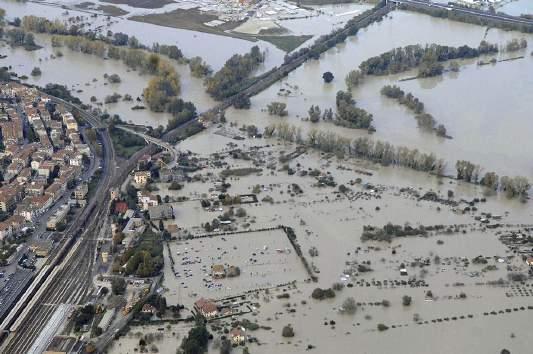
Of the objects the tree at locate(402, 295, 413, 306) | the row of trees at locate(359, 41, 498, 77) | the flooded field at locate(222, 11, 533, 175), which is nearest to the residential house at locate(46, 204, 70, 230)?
the flooded field at locate(222, 11, 533, 175)

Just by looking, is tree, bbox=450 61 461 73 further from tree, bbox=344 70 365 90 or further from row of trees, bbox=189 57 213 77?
row of trees, bbox=189 57 213 77

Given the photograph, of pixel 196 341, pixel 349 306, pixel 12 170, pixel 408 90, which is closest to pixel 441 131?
pixel 408 90

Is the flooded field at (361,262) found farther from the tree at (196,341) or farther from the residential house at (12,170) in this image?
the residential house at (12,170)

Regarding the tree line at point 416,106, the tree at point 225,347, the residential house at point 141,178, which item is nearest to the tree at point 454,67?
the tree line at point 416,106

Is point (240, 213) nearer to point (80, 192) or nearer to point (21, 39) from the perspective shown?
point (80, 192)

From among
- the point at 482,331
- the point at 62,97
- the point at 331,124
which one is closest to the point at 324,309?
the point at 482,331

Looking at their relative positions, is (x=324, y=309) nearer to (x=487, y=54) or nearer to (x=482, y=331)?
(x=482, y=331)
